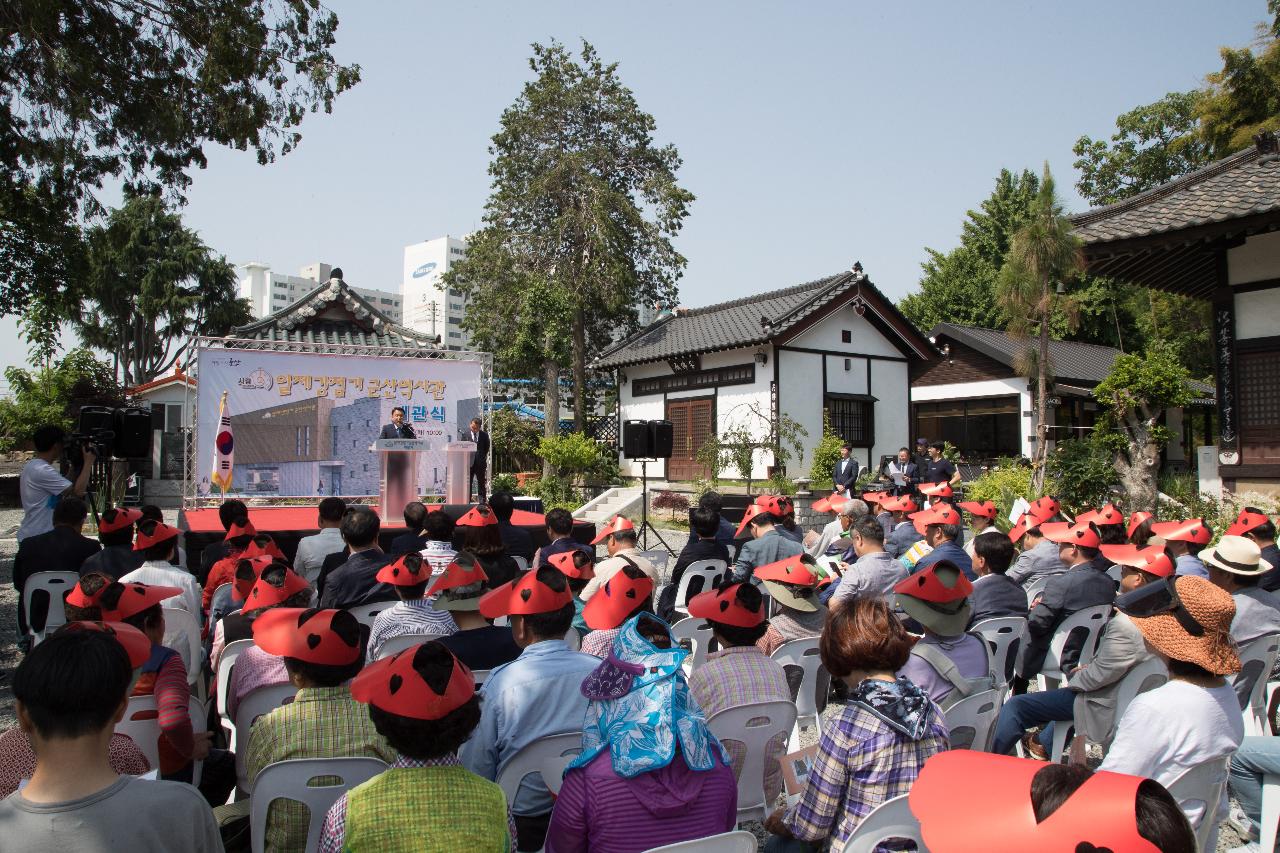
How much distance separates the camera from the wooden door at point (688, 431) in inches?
754

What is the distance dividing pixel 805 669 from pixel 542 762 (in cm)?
179

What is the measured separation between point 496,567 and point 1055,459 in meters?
9.83

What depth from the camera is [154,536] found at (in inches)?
177

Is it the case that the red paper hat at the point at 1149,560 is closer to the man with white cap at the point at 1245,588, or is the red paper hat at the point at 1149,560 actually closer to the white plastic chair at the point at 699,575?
the man with white cap at the point at 1245,588

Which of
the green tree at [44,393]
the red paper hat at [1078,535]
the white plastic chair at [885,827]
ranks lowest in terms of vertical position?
the white plastic chair at [885,827]

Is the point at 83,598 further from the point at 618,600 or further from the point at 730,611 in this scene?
the point at 730,611

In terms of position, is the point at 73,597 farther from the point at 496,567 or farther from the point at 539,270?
the point at 539,270

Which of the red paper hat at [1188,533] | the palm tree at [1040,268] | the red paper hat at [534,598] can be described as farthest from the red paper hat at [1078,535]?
the palm tree at [1040,268]

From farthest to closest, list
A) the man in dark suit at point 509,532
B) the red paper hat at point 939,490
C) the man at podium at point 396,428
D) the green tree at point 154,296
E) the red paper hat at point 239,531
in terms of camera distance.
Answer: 1. the green tree at point 154,296
2. the man at podium at point 396,428
3. the red paper hat at point 939,490
4. the man in dark suit at point 509,532
5. the red paper hat at point 239,531

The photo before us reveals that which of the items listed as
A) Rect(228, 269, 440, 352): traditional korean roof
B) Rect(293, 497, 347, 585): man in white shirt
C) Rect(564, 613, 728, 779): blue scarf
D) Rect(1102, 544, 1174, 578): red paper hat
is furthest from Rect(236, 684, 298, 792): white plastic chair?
Rect(228, 269, 440, 352): traditional korean roof

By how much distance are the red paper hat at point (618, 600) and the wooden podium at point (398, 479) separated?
22.8 feet

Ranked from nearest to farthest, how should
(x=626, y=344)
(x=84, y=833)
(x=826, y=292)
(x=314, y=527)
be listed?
1. (x=84, y=833)
2. (x=314, y=527)
3. (x=826, y=292)
4. (x=626, y=344)

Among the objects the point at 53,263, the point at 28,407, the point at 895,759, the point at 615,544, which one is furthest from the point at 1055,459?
the point at 28,407

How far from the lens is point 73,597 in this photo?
10.5 ft
